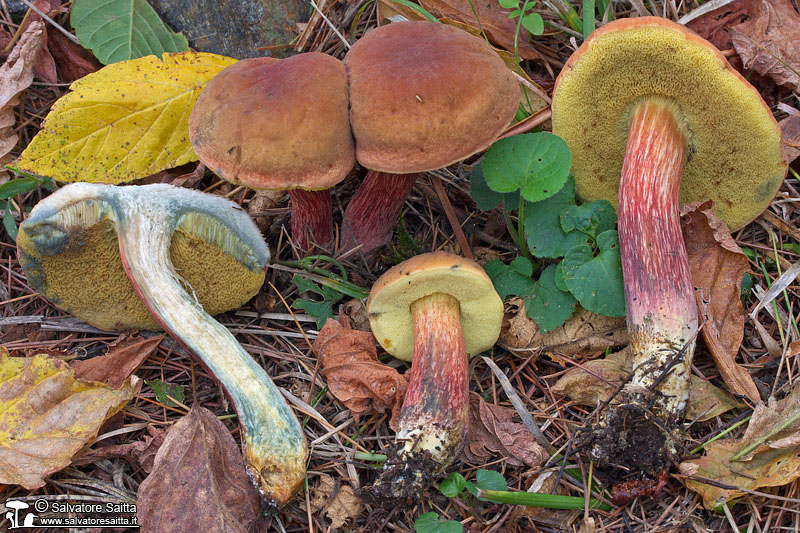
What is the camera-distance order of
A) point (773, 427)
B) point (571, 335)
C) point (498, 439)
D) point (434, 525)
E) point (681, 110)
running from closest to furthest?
point (434, 525) < point (773, 427) < point (498, 439) < point (681, 110) < point (571, 335)

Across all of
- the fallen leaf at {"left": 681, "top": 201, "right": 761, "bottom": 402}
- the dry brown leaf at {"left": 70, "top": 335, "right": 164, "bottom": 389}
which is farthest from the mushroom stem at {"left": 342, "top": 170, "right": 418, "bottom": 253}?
the fallen leaf at {"left": 681, "top": 201, "right": 761, "bottom": 402}

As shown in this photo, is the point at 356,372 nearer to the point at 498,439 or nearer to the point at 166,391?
the point at 498,439

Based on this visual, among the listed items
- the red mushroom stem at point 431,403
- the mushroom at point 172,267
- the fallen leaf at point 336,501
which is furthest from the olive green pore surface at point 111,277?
the fallen leaf at point 336,501

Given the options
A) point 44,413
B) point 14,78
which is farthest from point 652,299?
point 14,78

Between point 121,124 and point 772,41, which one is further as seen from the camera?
point 772,41

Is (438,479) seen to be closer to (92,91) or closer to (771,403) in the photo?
(771,403)

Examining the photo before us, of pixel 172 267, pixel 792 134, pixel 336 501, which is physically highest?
pixel 792 134

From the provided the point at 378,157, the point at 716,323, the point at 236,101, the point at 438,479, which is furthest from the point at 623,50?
the point at 438,479
